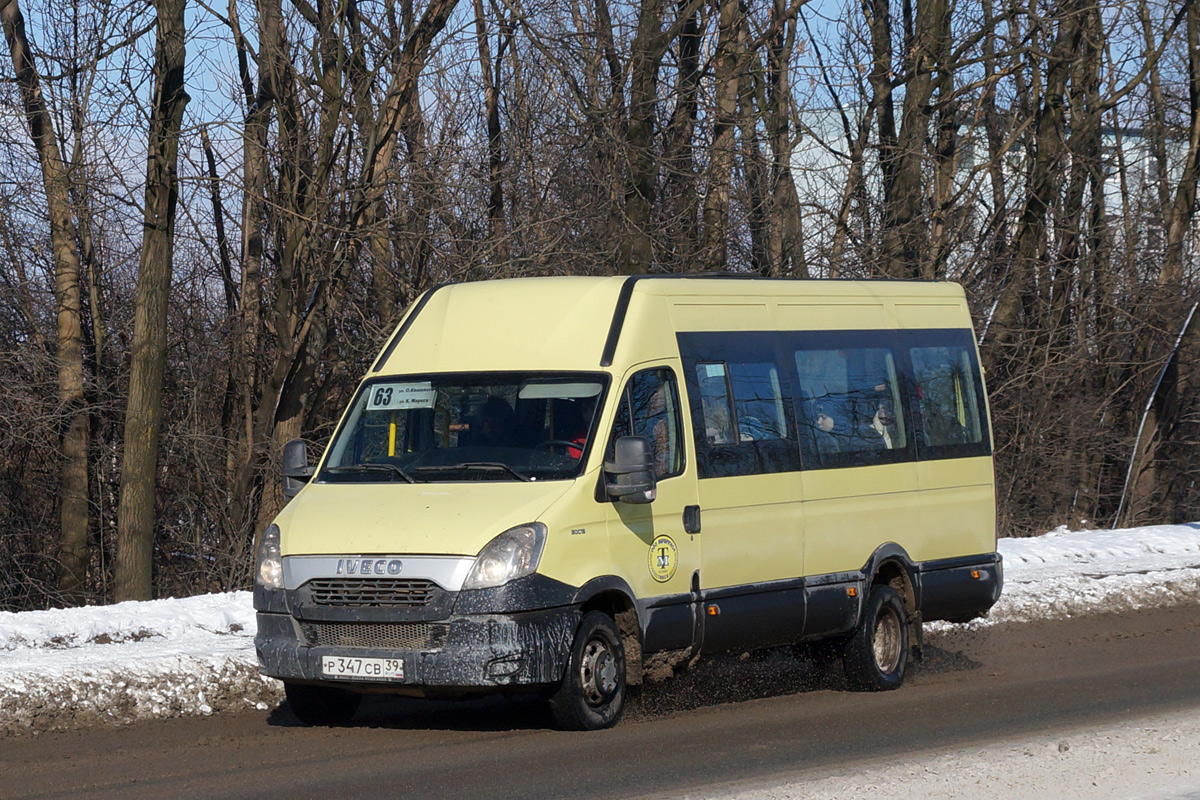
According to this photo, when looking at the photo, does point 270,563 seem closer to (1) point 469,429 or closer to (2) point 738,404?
(1) point 469,429

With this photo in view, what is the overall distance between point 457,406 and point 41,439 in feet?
34.4

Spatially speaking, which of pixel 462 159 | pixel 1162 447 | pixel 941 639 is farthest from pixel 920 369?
pixel 1162 447

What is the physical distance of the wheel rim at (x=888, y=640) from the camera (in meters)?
10.8

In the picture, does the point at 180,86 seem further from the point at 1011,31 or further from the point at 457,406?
the point at 1011,31

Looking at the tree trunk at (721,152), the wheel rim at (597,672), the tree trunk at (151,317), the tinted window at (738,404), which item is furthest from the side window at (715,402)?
the tree trunk at (721,152)

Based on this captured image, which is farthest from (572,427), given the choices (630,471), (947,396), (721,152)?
(721,152)

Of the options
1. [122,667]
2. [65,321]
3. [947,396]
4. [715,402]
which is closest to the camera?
[122,667]

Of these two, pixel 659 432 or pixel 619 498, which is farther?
pixel 659 432

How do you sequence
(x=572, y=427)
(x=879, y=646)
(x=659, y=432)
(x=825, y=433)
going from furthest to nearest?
(x=879, y=646) < (x=825, y=433) < (x=659, y=432) < (x=572, y=427)

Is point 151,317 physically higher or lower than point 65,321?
lower

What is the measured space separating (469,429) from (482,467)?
15.9 inches

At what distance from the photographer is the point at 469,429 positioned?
8938 mm

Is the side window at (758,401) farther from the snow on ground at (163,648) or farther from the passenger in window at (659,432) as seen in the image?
the snow on ground at (163,648)

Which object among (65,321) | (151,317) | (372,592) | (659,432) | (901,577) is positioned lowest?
(901,577)
